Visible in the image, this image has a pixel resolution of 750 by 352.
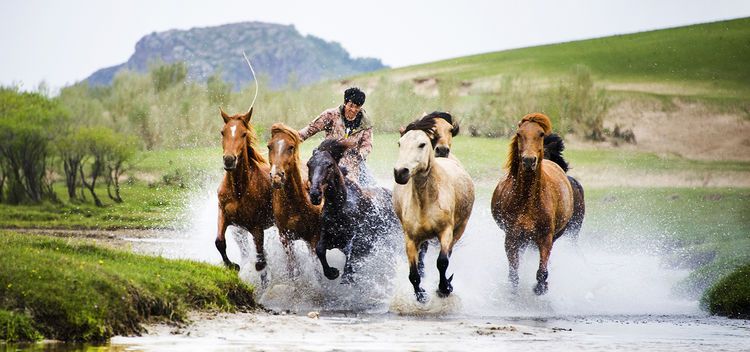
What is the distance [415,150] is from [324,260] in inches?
71.8

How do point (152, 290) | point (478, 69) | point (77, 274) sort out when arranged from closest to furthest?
point (77, 274), point (152, 290), point (478, 69)

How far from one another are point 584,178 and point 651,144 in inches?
396

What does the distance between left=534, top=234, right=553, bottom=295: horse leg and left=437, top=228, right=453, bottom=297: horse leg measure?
1.08 meters

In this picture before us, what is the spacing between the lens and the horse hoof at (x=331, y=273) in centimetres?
1288

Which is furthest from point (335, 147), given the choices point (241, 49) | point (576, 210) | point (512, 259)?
point (241, 49)

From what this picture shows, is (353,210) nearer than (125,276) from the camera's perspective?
No

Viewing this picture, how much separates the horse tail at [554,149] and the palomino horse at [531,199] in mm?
1540

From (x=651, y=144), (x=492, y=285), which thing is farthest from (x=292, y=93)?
(x=492, y=285)

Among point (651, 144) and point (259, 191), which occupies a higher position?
point (651, 144)

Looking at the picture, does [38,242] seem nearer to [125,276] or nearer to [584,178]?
[125,276]

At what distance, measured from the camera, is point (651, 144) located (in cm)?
4078

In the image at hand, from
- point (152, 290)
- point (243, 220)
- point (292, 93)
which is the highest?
point (292, 93)

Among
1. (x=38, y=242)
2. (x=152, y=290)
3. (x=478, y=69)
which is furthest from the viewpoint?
(x=478, y=69)

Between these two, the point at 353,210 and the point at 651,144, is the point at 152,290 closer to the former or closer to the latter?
the point at 353,210
